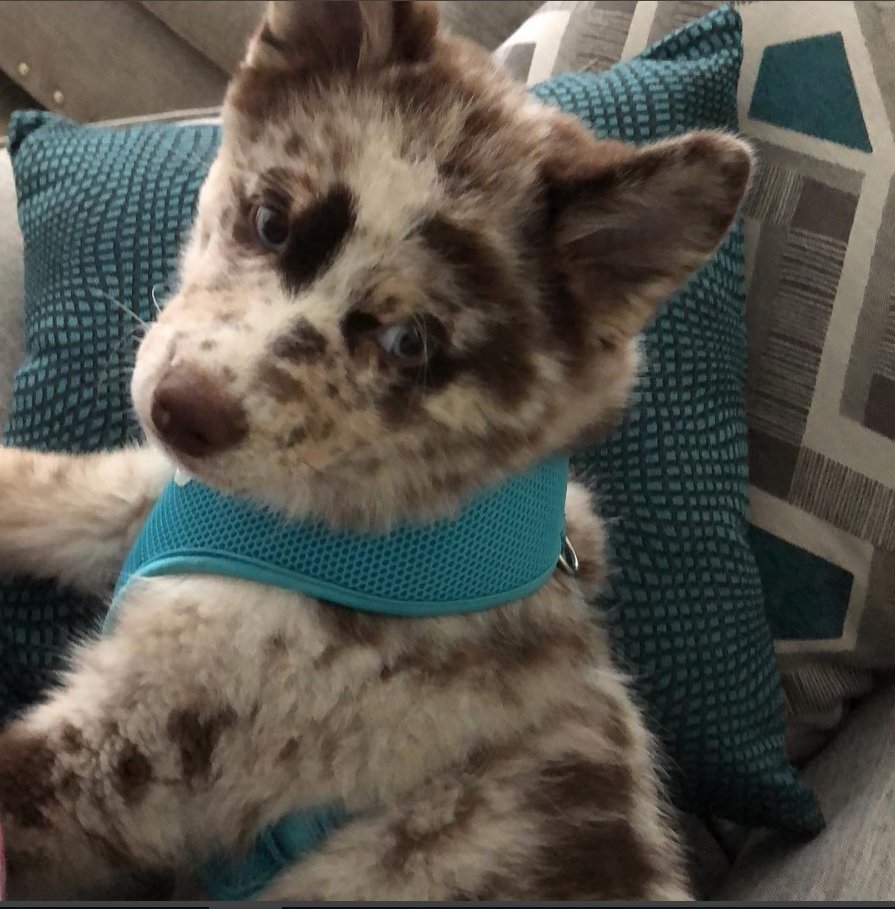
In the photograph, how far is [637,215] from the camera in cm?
127

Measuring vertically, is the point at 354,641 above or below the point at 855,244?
below

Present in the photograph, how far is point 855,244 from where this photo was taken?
72.1 inches

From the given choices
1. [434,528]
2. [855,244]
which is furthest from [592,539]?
[855,244]

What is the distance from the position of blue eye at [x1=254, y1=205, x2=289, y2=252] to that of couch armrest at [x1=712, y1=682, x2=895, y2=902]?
1.25 meters

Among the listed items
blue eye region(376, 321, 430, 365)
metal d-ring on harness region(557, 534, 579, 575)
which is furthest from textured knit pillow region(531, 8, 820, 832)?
blue eye region(376, 321, 430, 365)

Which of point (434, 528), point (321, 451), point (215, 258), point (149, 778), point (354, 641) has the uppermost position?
point (215, 258)

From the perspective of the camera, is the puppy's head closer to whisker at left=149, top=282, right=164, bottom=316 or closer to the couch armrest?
whisker at left=149, top=282, right=164, bottom=316

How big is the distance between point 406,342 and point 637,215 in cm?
34

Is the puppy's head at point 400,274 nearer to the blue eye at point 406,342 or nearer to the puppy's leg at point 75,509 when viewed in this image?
the blue eye at point 406,342

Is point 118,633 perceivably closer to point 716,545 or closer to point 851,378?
point 716,545

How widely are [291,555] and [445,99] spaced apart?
66 centimetres

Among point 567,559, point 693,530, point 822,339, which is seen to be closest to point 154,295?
point 567,559

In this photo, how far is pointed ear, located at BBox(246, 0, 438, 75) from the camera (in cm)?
140

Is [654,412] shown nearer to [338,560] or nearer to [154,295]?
[338,560]
